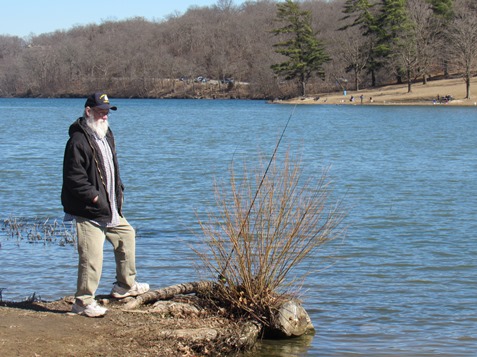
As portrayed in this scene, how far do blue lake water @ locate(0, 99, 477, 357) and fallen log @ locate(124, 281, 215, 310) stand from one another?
2.88ft

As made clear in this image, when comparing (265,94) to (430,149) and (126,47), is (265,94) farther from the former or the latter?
(430,149)

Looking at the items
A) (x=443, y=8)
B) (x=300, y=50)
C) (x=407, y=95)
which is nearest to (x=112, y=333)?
(x=407, y=95)

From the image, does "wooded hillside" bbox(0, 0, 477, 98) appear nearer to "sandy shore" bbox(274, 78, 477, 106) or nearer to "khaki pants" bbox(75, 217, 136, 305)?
"sandy shore" bbox(274, 78, 477, 106)

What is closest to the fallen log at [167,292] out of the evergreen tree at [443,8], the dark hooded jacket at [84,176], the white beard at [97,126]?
the dark hooded jacket at [84,176]

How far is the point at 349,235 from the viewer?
568 inches

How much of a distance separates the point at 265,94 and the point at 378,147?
289 ft

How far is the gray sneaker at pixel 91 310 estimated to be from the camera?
23.9 feet

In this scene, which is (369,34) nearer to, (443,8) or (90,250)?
(443,8)

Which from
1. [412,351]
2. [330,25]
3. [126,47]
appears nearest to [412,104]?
[412,351]

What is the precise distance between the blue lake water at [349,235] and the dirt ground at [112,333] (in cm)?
69

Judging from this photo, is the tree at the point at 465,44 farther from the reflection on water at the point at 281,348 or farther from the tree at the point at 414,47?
the reflection on water at the point at 281,348

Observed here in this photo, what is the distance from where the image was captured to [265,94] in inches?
4843

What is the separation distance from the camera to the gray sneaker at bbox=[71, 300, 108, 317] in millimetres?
7270

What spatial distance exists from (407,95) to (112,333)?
7482 cm
